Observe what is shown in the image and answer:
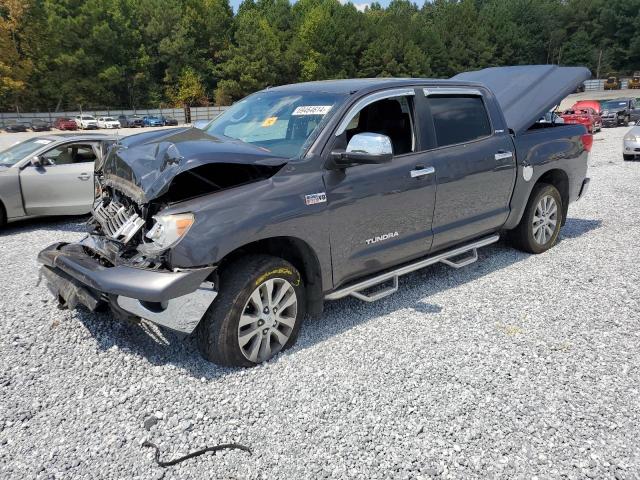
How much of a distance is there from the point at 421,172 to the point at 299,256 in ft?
4.33

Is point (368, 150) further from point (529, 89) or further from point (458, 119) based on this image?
point (529, 89)

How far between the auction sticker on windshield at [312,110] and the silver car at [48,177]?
458 cm

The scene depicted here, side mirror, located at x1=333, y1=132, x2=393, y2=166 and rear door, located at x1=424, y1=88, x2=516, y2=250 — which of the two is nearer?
side mirror, located at x1=333, y1=132, x2=393, y2=166

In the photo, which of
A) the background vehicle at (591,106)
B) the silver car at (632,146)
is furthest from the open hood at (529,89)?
the background vehicle at (591,106)

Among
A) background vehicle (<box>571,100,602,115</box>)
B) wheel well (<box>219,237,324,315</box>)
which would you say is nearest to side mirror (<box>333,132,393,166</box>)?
wheel well (<box>219,237,324,315</box>)

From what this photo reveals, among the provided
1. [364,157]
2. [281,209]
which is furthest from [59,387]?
[364,157]

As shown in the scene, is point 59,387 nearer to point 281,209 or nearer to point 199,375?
point 199,375

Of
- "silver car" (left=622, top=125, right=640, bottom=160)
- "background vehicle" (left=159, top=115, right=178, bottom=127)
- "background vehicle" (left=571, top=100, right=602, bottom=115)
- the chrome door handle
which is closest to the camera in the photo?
the chrome door handle

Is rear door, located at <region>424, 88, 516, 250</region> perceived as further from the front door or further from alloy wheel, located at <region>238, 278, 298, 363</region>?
alloy wheel, located at <region>238, 278, 298, 363</region>

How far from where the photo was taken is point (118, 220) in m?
3.62

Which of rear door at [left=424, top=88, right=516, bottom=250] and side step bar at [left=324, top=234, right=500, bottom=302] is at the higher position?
rear door at [left=424, top=88, right=516, bottom=250]

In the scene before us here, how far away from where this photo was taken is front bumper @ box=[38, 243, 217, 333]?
115 inches

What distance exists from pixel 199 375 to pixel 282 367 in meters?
0.56

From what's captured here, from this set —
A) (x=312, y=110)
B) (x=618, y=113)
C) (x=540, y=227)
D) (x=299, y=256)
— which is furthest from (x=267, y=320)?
(x=618, y=113)
